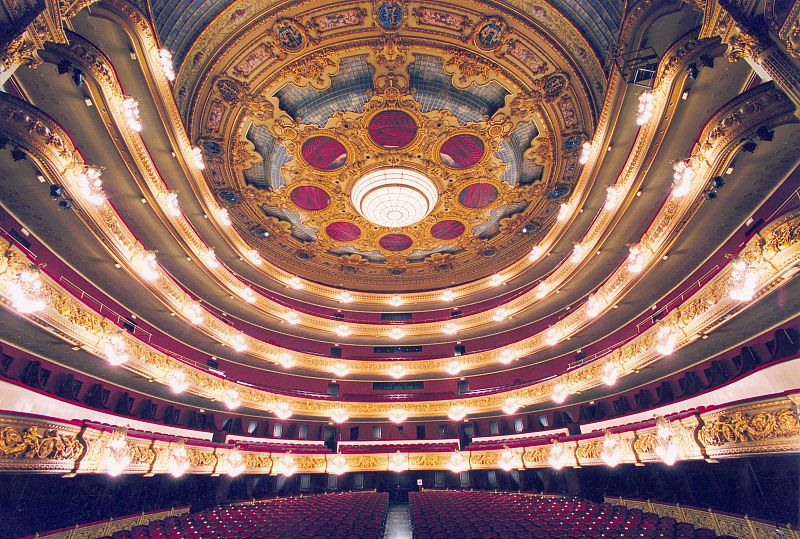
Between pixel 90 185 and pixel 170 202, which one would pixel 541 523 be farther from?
pixel 170 202

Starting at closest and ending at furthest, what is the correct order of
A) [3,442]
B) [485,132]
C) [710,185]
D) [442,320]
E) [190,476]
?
[3,442], [710,185], [190,476], [485,132], [442,320]

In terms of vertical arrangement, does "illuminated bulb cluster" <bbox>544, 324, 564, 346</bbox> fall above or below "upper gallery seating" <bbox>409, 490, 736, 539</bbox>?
above

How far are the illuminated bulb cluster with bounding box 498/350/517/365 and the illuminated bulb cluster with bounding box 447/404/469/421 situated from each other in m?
3.42

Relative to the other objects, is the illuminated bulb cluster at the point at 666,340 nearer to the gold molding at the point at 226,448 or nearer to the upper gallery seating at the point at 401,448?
the gold molding at the point at 226,448

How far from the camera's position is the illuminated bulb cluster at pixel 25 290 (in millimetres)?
6738

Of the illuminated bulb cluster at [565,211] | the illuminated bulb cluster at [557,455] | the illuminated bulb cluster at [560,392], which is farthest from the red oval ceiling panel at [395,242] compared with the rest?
the illuminated bulb cluster at [557,455]

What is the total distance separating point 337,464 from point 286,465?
2.77m

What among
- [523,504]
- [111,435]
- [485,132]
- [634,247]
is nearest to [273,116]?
[485,132]

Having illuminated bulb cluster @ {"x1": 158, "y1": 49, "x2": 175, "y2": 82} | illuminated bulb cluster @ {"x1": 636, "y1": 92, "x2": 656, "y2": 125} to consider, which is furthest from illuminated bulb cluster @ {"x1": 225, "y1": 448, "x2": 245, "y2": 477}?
illuminated bulb cluster @ {"x1": 636, "y1": 92, "x2": 656, "y2": 125}

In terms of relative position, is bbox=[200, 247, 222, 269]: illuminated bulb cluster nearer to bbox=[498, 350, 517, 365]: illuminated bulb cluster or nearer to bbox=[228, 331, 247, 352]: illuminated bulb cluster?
bbox=[228, 331, 247, 352]: illuminated bulb cluster

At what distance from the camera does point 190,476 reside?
47.5 feet

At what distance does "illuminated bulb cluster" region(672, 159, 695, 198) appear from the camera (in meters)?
8.38

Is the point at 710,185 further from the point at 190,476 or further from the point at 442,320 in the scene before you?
the point at 190,476

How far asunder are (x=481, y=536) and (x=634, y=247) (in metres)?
9.64
